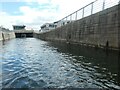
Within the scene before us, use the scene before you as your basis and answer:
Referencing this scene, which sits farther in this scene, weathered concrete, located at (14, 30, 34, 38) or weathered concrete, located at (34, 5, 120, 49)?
weathered concrete, located at (14, 30, 34, 38)

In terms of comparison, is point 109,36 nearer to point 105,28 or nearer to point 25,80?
point 105,28

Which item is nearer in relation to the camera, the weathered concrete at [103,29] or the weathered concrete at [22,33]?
the weathered concrete at [103,29]

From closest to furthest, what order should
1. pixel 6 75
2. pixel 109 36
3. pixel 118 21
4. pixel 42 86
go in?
pixel 42 86 → pixel 6 75 → pixel 118 21 → pixel 109 36

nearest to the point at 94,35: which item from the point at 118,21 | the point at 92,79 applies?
the point at 118,21

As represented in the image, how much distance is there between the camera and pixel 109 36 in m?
19.0

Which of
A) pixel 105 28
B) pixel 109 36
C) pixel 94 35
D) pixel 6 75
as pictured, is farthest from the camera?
pixel 94 35

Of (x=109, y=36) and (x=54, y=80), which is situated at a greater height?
(x=109, y=36)

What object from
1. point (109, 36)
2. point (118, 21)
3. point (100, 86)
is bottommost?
point (100, 86)

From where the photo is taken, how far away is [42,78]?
8.73 meters

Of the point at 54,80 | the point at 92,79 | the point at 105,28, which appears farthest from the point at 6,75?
the point at 105,28

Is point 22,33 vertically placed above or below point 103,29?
below

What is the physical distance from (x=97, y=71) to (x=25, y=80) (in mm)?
3894

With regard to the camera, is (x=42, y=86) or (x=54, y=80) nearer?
(x=42, y=86)

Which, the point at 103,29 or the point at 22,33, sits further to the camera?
the point at 22,33
